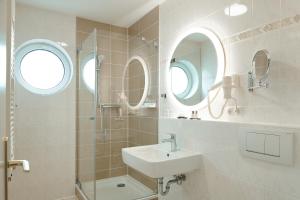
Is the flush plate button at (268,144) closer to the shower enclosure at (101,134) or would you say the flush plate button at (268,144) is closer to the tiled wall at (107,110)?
the shower enclosure at (101,134)

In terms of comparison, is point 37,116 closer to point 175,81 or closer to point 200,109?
point 175,81

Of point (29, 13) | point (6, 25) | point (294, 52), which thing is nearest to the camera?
point (6, 25)

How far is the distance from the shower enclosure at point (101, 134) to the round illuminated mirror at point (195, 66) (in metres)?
0.87

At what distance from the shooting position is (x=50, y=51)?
105 inches

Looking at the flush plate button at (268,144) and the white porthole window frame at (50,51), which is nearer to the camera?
the flush plate button at (268,144)

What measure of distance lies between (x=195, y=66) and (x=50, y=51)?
1.96 metres

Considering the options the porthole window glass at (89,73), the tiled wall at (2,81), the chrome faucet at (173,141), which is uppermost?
the porthole window glass at (89,73)

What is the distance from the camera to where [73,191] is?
2.63m

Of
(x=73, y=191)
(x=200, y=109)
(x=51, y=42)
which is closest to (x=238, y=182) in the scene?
(x=200, y=109)

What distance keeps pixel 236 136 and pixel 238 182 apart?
0.31m

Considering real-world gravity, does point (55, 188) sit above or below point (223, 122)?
below

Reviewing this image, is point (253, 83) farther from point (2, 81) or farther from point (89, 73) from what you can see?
point (89, 73)

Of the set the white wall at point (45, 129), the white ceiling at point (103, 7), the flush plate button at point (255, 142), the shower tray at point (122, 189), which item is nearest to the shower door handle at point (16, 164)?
the flush plate button at point (255, 142)

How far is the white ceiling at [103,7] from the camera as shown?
2.36m
